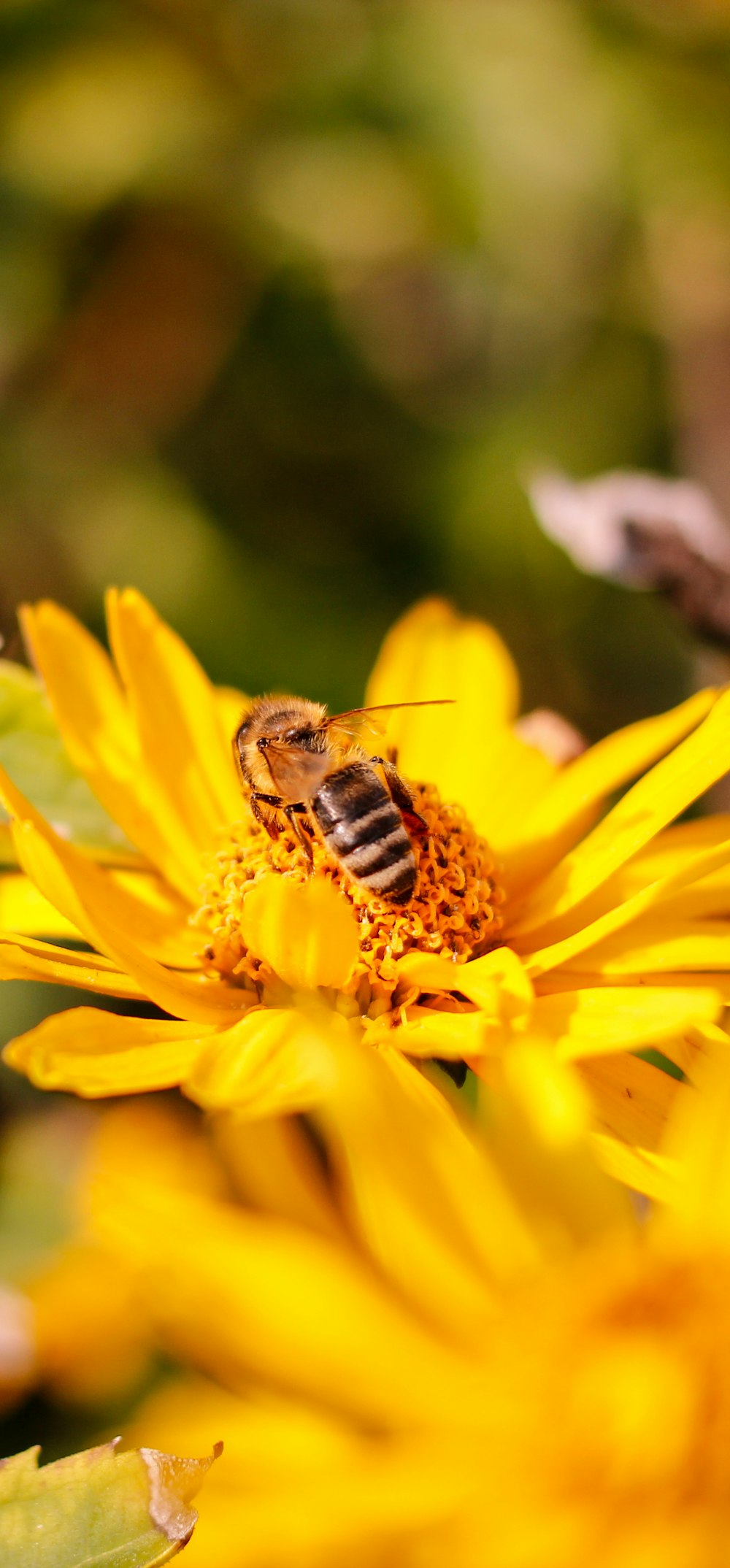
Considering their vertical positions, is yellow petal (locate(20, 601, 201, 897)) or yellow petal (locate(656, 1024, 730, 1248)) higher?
yellow petal (locate(656, 1024, 730, 1248))

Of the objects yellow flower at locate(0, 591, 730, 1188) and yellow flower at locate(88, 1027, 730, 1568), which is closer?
yellow flower at locate(88, 1027, 730, 1568)

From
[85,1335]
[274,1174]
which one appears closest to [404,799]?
[274,1174]

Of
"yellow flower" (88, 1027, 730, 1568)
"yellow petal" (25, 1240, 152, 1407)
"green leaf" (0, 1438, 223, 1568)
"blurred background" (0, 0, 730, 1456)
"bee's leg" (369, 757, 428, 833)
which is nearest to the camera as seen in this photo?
"yellow flower" (88, 1027, 730, 1568)

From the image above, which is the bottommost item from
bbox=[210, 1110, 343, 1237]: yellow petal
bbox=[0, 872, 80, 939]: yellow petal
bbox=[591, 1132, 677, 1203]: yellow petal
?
bbox=[0, 872, 80, 939]: yellow petal

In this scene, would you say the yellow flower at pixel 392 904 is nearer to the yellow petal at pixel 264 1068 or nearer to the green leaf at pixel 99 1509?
the yellow petal at pixel 264 1068

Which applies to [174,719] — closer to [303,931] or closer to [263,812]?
[263,812]

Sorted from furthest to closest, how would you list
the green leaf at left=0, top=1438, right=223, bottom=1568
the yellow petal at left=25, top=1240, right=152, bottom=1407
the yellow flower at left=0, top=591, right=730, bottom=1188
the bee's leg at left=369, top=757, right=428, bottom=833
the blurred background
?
the blurred background < the yellow petal at left=25, top=1240, right=152, bottom=1407 < the bee's leg at left=369, top=757, right=428, bottom=833 < the yellow flower at left=0, top=591, right=730, bottom=1188 < the green leaf at left=0, top=1438, right=223, bottom=1568

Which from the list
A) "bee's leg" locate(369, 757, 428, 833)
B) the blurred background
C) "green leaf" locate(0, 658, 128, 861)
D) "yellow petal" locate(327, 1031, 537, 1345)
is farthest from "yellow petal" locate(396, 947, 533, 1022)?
the blurred background

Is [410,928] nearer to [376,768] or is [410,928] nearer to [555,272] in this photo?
[376,768]

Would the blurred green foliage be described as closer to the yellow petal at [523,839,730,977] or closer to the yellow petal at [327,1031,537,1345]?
the yellow petal at [523,839,730,977]
